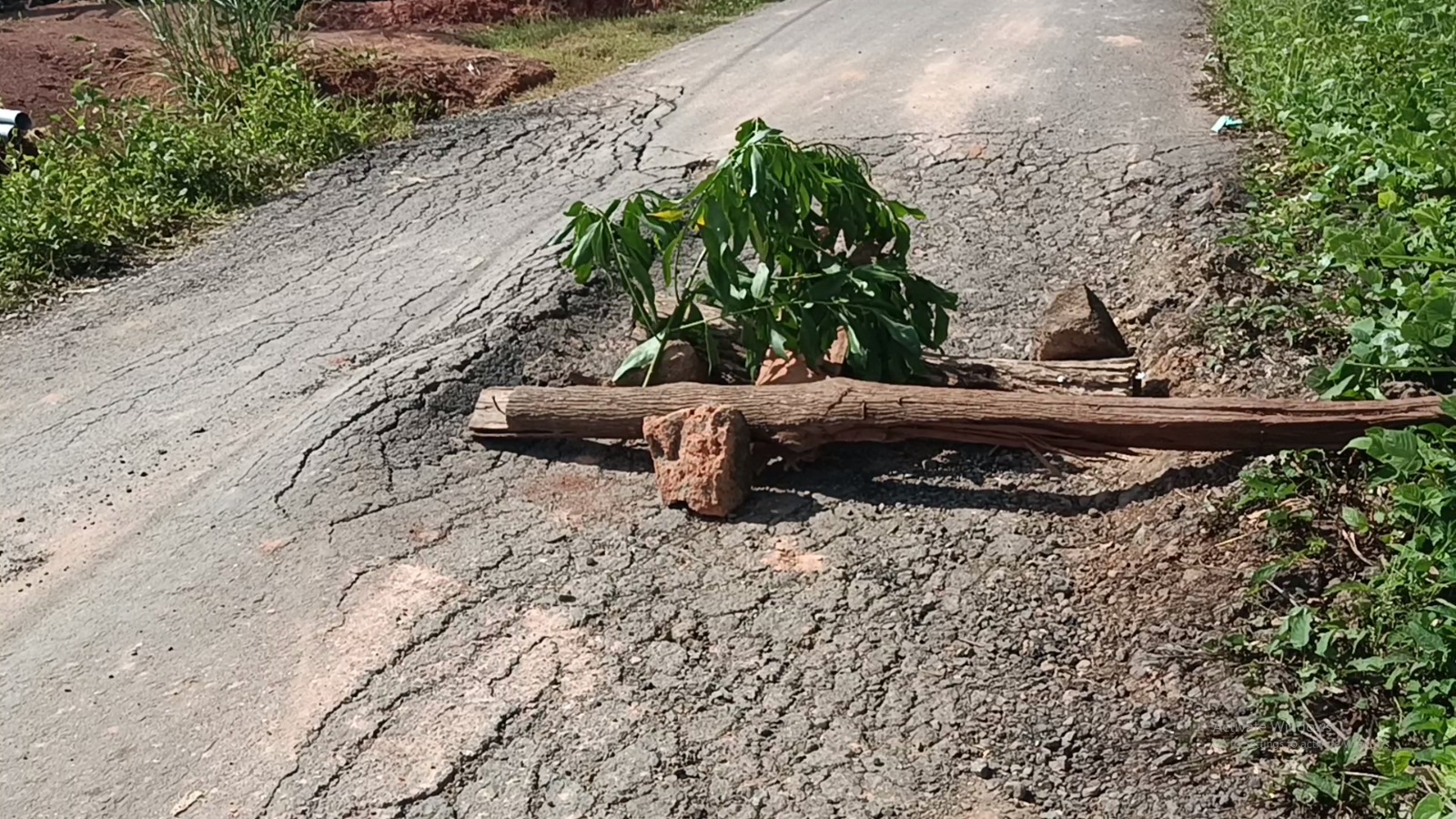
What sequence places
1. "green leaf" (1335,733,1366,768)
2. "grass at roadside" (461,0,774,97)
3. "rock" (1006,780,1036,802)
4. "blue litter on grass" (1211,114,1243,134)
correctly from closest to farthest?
"green leaf" (1335,733,1366,768), "rock" (1006,780,1036,802), "blue litter on grass" (1211,114,1243,134), "grass at roadside" (461,0,774,97)

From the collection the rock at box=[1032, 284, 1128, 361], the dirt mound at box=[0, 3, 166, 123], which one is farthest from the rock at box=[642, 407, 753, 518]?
the dirt mound at box=[0, 3, 166, 123]

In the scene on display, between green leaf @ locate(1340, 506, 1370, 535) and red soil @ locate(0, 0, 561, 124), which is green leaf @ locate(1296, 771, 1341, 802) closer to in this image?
green leaf @ locate(1340, 506, 1370, 535)

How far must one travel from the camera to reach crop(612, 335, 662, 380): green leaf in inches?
161

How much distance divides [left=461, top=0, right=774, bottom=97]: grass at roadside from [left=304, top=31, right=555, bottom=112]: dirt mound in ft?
0.69

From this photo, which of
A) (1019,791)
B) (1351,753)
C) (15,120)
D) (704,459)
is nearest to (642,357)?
(704,459)

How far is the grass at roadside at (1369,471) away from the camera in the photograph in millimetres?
2535

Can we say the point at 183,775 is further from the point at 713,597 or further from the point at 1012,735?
the point at 1012,735

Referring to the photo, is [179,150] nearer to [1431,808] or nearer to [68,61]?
[68,61]

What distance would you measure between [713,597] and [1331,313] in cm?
205

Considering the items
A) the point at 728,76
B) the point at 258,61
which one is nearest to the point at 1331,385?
the point at 728,76

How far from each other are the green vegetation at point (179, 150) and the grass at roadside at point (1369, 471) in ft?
15.6

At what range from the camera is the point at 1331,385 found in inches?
138

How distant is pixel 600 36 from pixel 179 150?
3.91m

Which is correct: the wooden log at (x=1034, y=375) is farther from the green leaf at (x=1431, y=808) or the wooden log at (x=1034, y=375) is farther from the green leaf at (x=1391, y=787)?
the green leaf at (x=1431, y=808)
